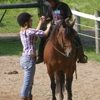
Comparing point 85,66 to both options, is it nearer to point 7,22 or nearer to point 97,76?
point 97,76

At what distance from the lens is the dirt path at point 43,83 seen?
9.64 metres

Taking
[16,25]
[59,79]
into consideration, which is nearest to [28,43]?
[59,79]

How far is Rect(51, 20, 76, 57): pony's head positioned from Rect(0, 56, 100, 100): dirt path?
1.56 m

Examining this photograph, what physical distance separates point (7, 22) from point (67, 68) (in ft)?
42.1

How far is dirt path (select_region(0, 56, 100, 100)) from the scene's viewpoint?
964 cm

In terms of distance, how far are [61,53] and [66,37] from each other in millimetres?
465

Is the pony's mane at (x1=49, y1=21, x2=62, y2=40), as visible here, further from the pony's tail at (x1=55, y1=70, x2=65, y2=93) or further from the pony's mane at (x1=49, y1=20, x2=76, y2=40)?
the pony's tail at (x1=55, y1=70, x2=65, y2=93)

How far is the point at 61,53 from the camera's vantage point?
8.56 meters

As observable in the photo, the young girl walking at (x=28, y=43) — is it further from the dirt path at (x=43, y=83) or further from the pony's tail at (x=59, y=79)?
the dirt path at (x=43, y=83)

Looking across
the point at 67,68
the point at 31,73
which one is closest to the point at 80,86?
the point at 67,68

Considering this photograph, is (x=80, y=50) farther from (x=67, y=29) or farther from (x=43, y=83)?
(x=43, y=83)

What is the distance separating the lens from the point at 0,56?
14156 millimetres

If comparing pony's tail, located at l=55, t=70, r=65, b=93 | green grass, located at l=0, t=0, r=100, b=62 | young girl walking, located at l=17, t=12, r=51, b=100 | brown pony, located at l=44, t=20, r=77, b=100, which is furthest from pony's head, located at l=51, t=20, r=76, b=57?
green grass, located at l=0, t=0, r=100, b=62

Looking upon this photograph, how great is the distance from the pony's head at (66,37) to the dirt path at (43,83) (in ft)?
5.11
